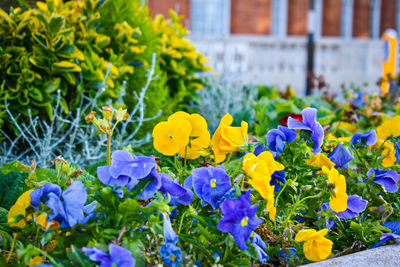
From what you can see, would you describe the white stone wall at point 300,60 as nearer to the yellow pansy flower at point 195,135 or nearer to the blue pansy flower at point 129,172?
the yellow pansy flower at point 195,135

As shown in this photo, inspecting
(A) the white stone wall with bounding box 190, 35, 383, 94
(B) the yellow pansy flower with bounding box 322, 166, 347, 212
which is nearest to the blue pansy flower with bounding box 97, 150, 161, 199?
(B) the yellow pansy flower with bounding box 322, 166, 347, 212

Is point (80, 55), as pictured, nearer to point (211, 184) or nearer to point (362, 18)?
point (211, 184)

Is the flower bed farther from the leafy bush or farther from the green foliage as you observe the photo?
the leafy bush

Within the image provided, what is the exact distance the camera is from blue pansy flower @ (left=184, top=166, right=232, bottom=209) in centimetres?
106

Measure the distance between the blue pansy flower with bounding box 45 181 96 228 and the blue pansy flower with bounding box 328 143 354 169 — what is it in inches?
35.5

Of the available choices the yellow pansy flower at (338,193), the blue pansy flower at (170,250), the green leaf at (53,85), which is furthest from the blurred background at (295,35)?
the blue pansy flower at (170,250)

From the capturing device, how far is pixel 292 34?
1584 cm

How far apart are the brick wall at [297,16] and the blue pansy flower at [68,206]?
15.7 m

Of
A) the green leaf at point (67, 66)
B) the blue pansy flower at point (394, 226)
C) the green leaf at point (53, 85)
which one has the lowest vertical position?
the blue pansy flower at point (394, 226)

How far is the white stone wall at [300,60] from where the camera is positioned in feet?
36.7

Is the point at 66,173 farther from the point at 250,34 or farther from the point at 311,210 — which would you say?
the point at 250,34

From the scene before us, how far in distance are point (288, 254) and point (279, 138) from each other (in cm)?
34

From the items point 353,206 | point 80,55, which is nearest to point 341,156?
point 353,206

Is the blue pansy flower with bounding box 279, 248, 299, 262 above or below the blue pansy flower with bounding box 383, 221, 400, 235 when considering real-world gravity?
above
